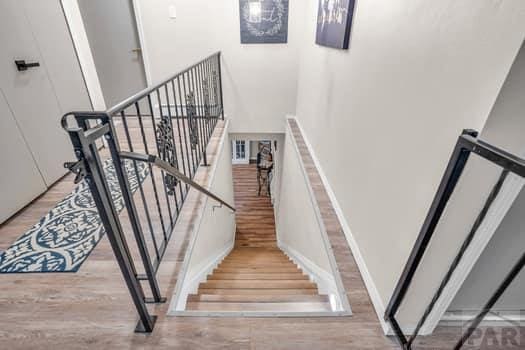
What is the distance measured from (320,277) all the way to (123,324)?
1.43 m

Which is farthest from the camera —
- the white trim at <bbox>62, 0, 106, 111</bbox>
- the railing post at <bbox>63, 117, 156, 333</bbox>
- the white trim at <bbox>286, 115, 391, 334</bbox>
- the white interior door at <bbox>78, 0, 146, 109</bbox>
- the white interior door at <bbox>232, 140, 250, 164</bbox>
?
the white interior door at <bbox>232, 140, 250, 164</bbox>

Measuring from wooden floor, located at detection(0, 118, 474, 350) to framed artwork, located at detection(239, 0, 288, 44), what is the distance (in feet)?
11.0

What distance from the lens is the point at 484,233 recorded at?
804 millimetres

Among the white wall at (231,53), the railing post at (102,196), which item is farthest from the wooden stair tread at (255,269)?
the white wall at (231,53)

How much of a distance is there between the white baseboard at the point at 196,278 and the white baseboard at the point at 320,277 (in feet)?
2.87

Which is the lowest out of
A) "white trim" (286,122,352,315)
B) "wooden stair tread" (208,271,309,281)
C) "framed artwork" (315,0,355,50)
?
"wooden stair tread" (208,271,309,281)

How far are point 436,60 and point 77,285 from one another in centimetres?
198

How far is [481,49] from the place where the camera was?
2.28 ft

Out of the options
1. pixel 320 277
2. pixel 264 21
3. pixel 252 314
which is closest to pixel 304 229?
pixel 320 277

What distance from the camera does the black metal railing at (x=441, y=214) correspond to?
2.00 feet

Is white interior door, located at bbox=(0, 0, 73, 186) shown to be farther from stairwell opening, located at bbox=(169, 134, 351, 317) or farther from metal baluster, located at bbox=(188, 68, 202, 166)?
stairwell opening, located at bbox=(169, 134, 351, 317)

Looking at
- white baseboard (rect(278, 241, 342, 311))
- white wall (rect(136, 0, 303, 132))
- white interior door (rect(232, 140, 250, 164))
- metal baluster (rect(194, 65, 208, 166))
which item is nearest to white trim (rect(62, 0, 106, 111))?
white wall (rect(136, 0, 303, 132))

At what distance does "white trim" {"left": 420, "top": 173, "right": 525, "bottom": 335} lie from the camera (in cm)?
73

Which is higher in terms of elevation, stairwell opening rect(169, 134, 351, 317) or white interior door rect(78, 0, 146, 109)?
white interior door rect(78, 0, 146, 109)
